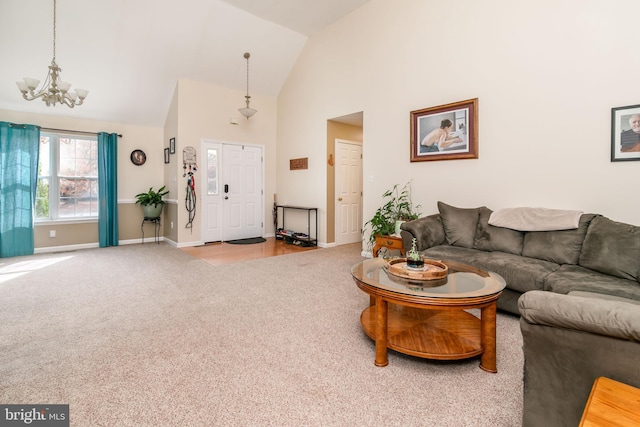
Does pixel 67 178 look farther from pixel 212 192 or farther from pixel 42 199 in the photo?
pixel 212 192

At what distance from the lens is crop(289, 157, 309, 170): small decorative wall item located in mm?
6240

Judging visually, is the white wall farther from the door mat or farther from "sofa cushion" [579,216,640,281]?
the door mat

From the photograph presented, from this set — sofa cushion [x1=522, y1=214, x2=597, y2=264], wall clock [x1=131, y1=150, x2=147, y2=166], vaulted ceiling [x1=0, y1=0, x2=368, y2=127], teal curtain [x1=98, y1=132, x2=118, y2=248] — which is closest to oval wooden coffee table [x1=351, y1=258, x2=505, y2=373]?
sofa cushion [x1=522, y1=214, x2=597, y2=264]

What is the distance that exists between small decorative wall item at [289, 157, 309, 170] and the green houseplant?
2.00 meters

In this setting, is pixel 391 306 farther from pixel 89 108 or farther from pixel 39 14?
pixel 89 108

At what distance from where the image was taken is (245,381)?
1.80m

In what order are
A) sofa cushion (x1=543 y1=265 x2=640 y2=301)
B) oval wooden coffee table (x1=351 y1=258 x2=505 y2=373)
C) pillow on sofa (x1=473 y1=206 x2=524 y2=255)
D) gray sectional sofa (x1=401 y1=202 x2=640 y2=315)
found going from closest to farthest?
oval wooden coffee table (x1=351 y1=258 x2=505 y2=373), sofa cushion (x1=543 y1=265 x2=640 y2=301), gray sectional sofa (x1=401 y1=202 x2=640 y2=315), pillow on sofa (x1=473 y1=206 x2=524 y2=255)

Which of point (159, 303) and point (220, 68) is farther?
point (220, 68)

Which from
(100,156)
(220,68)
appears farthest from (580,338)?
(100,156)

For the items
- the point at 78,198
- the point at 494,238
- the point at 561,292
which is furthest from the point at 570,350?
the point at 78,198

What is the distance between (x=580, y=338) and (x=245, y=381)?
1609 mm

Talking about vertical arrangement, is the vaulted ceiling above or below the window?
above

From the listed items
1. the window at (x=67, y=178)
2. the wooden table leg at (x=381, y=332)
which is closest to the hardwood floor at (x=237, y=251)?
the window at (x=67, y=178)

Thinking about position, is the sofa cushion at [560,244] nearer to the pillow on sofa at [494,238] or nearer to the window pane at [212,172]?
the pillow on sofa at [494,238]
